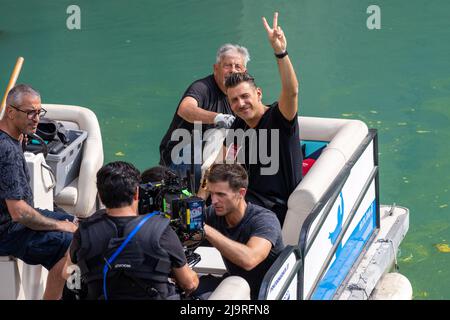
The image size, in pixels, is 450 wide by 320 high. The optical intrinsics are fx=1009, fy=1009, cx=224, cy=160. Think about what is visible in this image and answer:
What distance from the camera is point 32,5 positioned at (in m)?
14.6

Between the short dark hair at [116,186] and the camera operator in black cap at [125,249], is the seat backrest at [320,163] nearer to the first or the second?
the camera operator in black cap at [125,249]

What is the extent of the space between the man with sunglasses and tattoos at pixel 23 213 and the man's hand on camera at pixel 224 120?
4.57 feet

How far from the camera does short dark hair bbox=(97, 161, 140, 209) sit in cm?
447

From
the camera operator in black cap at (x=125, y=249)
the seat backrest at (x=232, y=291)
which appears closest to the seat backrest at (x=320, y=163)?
the seat backrest at (x=232, y=291)

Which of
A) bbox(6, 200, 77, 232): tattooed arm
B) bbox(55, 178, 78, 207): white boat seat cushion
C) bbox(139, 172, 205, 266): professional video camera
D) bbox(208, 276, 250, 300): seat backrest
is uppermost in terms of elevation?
bbox(139, 172, 205, 266): professional video camera

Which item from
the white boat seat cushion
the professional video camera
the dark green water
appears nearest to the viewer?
the professional video camera

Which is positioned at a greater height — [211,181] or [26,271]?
[211,181]

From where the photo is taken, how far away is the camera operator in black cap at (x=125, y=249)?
14.4 ft

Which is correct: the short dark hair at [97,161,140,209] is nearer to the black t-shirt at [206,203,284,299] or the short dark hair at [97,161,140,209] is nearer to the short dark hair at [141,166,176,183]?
the short dark hair at [141,166,176,183]

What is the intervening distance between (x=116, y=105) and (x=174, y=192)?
642 cm

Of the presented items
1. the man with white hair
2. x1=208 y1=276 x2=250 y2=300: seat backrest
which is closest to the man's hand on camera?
the man with white hair

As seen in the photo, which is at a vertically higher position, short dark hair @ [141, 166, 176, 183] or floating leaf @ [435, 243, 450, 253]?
short dark hair @ [141, 166, 176, 183]
